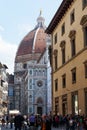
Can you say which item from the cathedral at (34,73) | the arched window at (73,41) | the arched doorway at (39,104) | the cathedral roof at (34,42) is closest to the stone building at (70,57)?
the arched window at (73,41)

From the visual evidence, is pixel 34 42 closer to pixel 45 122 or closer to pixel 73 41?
pixel 73 41

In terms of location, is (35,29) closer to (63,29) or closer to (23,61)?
(23,61)

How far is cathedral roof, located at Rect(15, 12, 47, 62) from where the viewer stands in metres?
164

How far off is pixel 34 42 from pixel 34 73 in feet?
126

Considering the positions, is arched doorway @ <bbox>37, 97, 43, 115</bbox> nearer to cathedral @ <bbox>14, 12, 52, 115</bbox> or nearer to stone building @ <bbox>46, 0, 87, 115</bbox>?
cathedral @ <bbox>14, 12, 52, 115</bbox>

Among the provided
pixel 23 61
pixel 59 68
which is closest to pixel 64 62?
pixel 59 68

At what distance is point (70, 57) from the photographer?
40.0 meters

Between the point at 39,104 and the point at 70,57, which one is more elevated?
the point at 39,104

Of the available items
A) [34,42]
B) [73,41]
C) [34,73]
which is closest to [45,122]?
[73,41]

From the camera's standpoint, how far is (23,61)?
166125mm

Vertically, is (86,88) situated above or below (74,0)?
below

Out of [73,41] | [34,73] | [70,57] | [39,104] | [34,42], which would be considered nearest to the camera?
[73,41]

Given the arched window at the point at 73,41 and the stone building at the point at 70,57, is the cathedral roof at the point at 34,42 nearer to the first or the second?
the stone building at the point at 70,57

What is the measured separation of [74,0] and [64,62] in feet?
23.4
